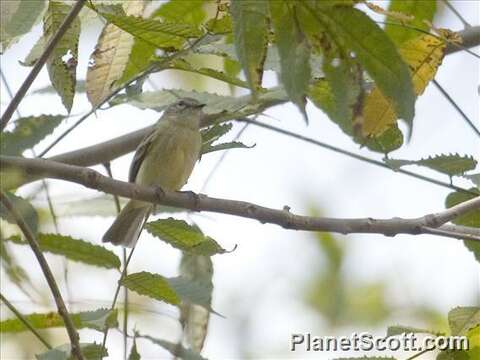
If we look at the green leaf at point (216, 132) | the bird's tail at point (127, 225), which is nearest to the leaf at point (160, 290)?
the green leaf at point (216, 132)

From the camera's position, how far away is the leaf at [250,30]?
210cm

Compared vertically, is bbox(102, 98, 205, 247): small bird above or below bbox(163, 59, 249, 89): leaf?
above

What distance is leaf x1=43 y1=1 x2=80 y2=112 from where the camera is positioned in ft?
9.64

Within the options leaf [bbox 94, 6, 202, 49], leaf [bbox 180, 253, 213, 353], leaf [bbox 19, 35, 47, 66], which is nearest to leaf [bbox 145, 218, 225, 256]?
leaf [bbox 180, 253, 213, 353]

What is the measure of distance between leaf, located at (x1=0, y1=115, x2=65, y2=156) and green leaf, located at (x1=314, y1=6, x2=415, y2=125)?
1.89 meters

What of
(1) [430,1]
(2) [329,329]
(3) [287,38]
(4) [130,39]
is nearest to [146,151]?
(2) [329,329]

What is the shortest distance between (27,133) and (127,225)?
211cm

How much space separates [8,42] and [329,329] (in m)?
2.25

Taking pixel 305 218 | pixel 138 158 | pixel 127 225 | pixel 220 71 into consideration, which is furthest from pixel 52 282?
pixel 138 158

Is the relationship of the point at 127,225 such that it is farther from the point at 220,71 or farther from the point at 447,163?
the point at 447,163

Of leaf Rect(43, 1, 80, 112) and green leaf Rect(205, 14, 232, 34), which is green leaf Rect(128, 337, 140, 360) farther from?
green leaf Rect(205, 14, 232, 34)

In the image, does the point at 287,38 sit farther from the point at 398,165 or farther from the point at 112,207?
the point at 112,207

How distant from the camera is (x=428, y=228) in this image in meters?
2.96

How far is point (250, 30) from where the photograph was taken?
2117 mm
